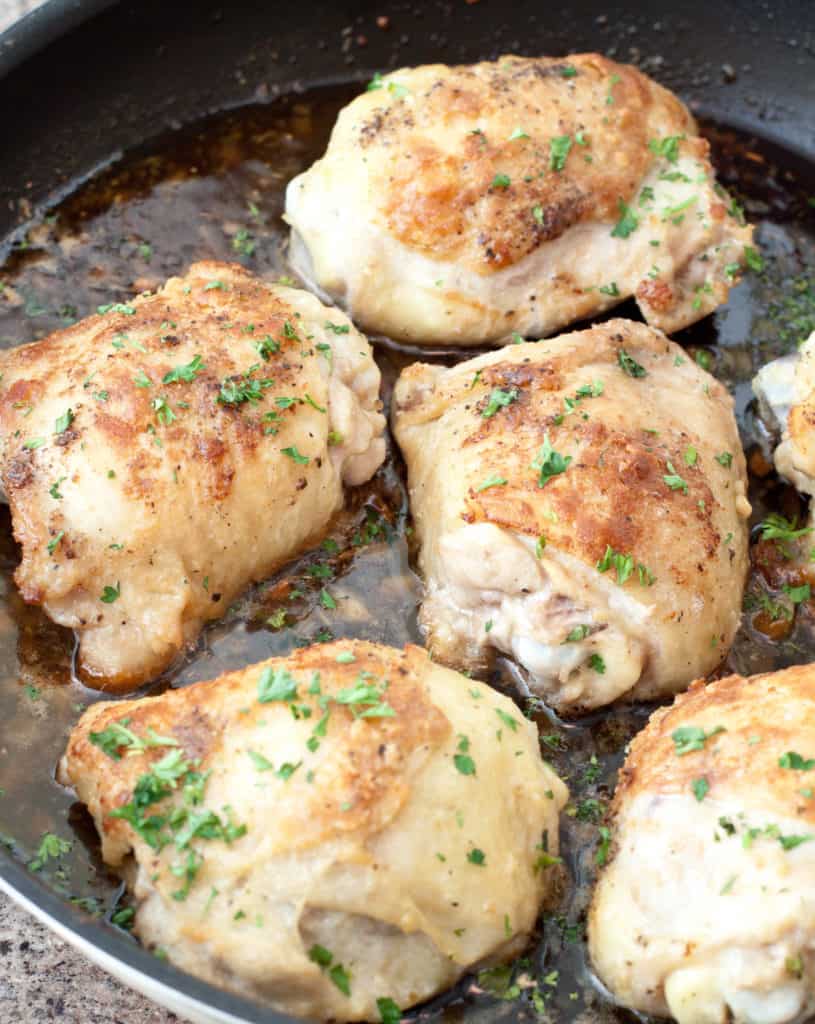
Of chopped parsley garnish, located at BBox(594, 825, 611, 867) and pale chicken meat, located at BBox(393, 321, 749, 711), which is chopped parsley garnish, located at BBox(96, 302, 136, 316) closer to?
pale chicken meat, located at BBox(393, 321, 749, 711)

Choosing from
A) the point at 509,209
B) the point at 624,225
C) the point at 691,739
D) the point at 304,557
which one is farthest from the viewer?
the point at 624,225

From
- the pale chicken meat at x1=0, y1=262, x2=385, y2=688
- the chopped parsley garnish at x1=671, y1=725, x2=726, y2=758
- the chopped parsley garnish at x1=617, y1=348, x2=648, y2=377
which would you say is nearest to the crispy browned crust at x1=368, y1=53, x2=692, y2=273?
the chopped parsley garnish at x1=617, y1=348, x2=648, y2=377

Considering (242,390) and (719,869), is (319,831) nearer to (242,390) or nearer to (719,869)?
Result: (719,869)

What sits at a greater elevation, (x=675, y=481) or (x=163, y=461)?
(x=163, y=461)

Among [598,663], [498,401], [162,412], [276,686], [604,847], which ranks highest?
[162,412]

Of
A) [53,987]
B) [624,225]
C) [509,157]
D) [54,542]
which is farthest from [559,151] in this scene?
[53,987]

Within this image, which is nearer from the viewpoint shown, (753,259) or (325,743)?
(325,743)

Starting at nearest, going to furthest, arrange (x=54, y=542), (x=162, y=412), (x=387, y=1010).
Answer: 1. (x=387, y=1010)
2. (x=54, y=542)
3. (x=162, y=412)
